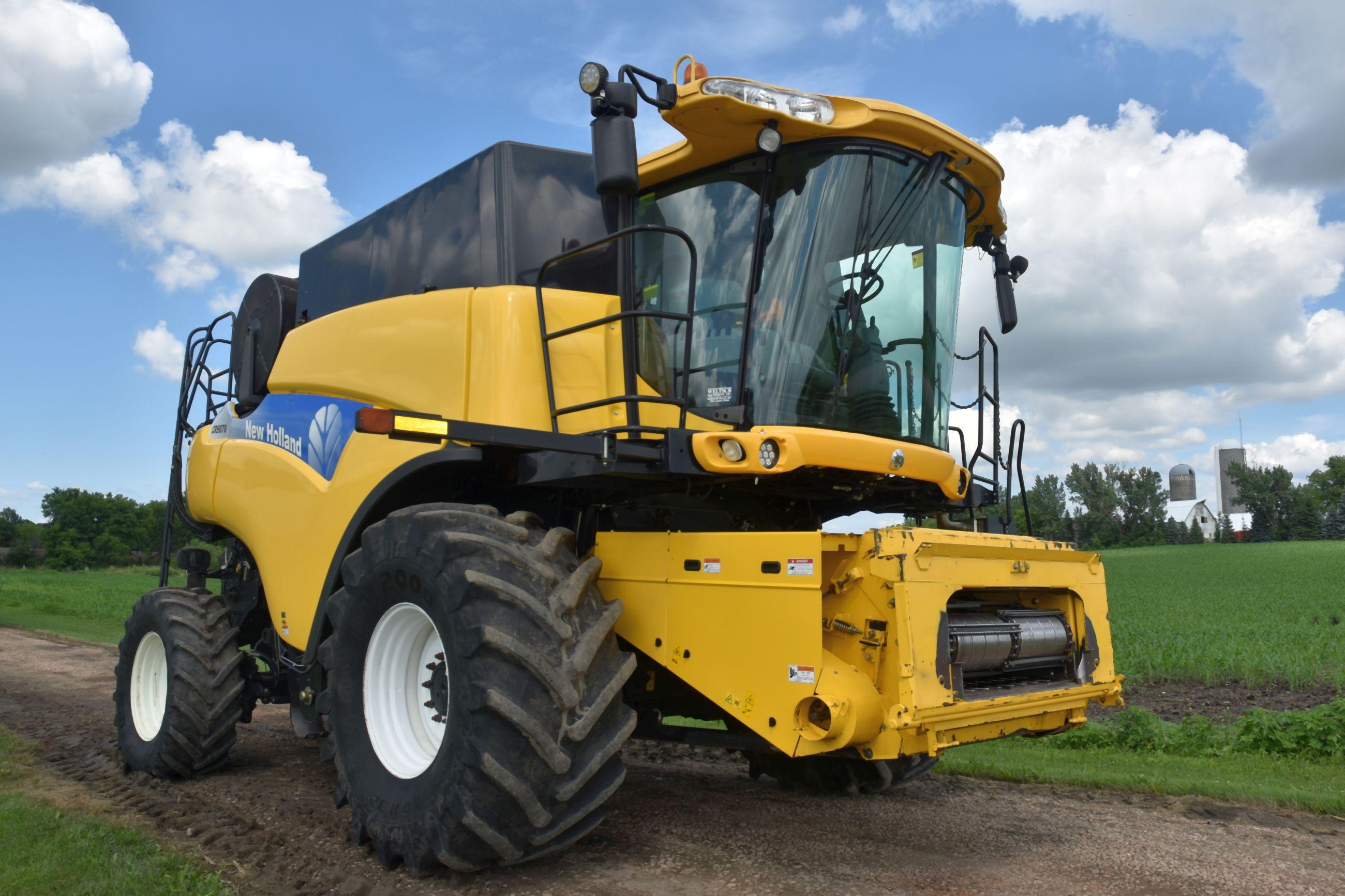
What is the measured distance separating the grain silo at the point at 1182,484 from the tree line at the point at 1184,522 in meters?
1.11

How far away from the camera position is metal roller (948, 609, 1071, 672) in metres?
4.19

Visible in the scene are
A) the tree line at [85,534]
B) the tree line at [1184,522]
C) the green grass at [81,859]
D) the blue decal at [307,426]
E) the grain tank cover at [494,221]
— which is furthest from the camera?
the tree line at [1184,522]

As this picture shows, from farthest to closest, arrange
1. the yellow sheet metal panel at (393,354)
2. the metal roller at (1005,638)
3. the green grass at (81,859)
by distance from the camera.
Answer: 1. the yellow sheet metal panel at (393,354)
2. the metal roller at (1005,638)
3. the green grass at (81,859)

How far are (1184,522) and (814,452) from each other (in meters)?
112

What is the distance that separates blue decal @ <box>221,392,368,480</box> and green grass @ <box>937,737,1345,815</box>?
448 centimetres

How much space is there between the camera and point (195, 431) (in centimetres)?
820

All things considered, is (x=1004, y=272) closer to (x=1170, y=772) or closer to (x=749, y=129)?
(x=749, y=129)

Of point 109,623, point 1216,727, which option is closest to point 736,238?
point 1216,727

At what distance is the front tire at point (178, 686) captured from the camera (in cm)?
641

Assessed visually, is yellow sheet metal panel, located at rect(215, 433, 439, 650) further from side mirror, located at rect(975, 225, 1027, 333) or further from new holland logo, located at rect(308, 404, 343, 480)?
side mirror, located at rect(975, 225, 1027, 333)

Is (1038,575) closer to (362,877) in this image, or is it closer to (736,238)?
(736,238)

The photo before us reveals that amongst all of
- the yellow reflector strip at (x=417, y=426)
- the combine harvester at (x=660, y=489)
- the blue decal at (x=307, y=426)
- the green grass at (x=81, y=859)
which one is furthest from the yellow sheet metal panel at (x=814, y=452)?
the green grass at (x=81, y=859)

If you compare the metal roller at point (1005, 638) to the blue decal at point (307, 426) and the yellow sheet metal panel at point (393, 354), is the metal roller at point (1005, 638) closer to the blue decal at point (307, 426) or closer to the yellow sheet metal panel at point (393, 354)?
the yellow sheet metal panel at point (393, 354)

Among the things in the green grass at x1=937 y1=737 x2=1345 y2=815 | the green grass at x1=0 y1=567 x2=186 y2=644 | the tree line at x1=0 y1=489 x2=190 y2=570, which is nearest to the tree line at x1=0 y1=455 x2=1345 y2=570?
the tree line at x1=0 y1=489 x2=190 y2=570
